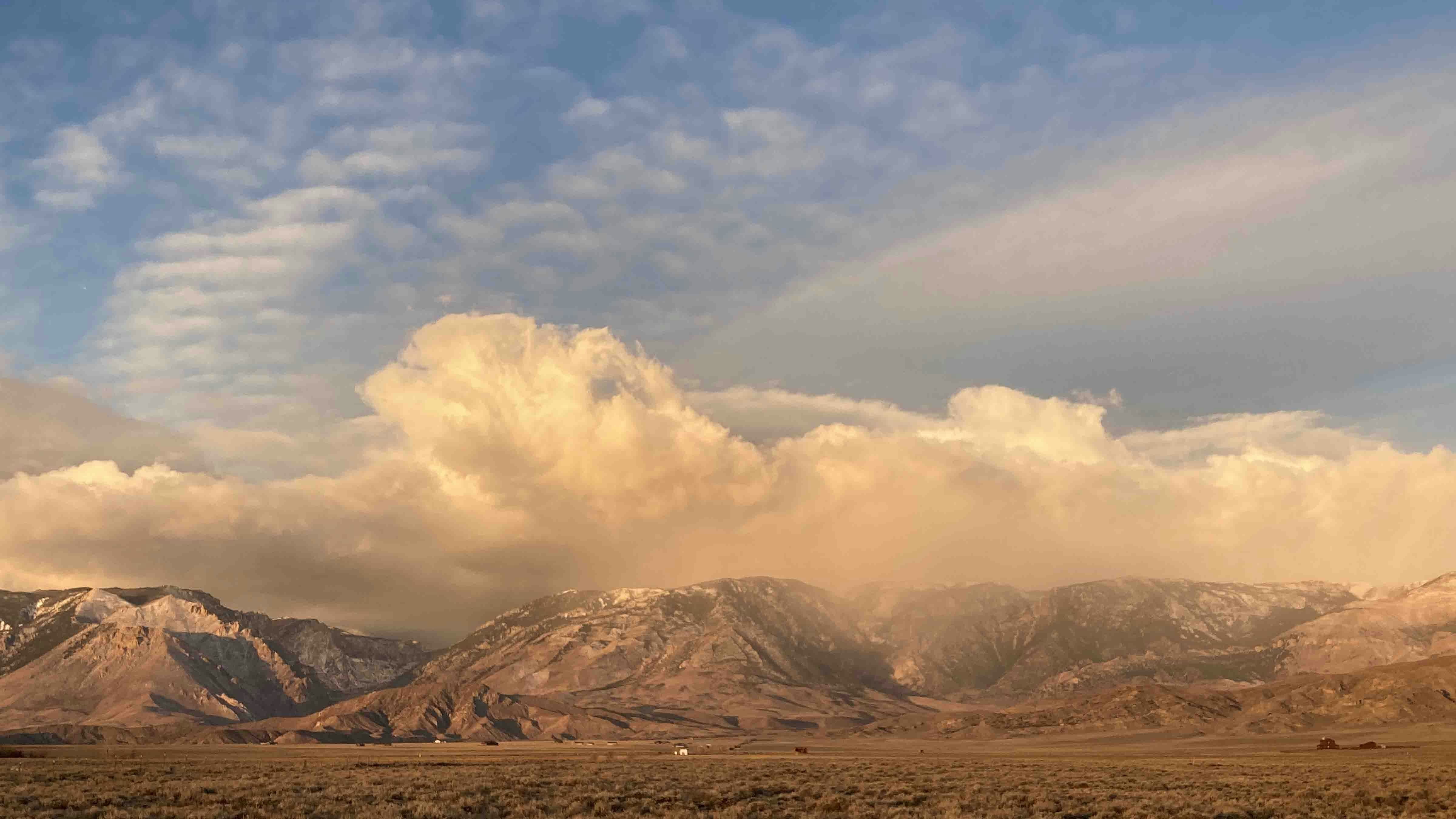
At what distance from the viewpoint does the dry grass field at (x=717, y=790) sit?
4534 cm

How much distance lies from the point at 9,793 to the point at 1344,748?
197 meters

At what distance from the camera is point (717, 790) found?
5444cm

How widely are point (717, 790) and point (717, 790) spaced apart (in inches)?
1.4

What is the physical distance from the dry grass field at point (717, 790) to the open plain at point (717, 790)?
21cm

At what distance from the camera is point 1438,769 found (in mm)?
82688

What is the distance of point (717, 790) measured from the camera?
5447cm

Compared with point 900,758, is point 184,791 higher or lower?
higher

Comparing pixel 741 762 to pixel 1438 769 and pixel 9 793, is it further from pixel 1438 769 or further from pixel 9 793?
pixel 9 793

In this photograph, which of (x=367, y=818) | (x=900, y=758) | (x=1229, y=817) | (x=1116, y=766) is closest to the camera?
(x=367, y=818)

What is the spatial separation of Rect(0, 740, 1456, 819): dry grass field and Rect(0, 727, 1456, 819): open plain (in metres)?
0.21

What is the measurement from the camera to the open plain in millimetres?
45281

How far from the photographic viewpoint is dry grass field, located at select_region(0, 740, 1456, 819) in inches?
1785

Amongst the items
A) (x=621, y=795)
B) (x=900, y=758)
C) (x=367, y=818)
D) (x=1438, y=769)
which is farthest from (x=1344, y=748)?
(x=367, y=818)

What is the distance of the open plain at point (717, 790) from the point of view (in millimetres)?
45281
